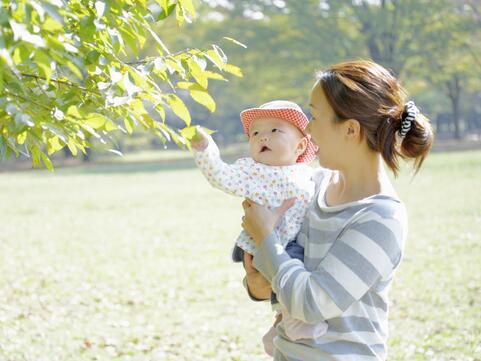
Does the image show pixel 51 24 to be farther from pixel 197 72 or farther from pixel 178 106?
pixel 197 72

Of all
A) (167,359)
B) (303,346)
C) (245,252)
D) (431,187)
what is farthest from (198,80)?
(431,187)

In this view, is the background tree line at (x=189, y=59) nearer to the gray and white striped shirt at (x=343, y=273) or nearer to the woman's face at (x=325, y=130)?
the woman's face at (x=325, y=130)

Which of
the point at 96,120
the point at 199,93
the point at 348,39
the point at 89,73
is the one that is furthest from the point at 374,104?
the point at 348,39

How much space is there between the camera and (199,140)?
87.1 inches

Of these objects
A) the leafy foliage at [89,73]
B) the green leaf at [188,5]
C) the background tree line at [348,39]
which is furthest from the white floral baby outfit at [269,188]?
the background tree line at [348,39]

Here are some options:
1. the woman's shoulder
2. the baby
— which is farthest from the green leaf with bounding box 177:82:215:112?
the woman's shoulder

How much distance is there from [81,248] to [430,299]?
17.7 ft

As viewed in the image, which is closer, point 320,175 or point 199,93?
point 199,93

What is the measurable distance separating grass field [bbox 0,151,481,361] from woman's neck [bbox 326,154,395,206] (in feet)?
8.83

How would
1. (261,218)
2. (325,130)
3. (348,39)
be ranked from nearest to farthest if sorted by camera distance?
(325,130) → (261,218) → (348,39)

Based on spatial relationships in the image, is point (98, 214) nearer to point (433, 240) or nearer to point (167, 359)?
point (433, 240)

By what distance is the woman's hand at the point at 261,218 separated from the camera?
2.26 m

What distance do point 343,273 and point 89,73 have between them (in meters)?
1.12

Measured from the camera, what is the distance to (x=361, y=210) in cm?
209
